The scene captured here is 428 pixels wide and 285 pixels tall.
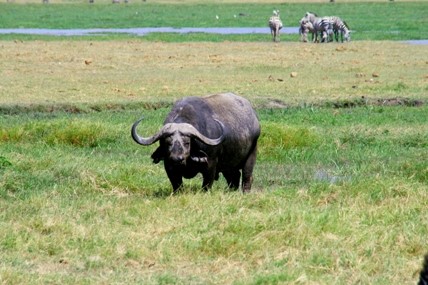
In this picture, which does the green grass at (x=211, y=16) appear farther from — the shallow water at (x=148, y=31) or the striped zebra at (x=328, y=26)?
the shallow water at (x=148, y=31)

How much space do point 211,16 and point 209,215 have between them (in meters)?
34.5

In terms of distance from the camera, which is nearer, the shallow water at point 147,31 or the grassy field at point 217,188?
the grassy field at point 217,188

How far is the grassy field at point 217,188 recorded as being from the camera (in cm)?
625

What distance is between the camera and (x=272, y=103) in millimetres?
14344

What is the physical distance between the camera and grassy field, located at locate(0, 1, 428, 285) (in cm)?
625

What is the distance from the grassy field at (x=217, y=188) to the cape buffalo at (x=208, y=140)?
8.6 inches

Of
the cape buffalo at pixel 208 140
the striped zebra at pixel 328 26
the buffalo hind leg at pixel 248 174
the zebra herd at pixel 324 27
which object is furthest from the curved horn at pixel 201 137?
the striped zebra at pixel 328 26

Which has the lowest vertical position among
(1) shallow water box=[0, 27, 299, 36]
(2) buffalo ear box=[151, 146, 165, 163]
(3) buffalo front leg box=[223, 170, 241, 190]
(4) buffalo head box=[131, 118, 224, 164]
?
(1) shallow water box=[0, 27, 299, 36]

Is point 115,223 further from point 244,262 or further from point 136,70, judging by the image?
point 136,70

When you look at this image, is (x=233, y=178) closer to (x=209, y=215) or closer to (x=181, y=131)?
(x=181, y=131)

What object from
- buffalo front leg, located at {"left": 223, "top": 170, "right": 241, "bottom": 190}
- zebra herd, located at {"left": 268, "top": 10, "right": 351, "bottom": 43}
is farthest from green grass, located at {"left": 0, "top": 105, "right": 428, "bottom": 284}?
zebra herd, located at {"left": 268, "top": 10, "right": 351, "bottom": 43}

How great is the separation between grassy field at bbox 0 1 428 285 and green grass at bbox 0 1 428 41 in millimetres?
11872

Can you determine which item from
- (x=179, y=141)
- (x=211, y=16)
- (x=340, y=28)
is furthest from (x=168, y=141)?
(x=211, y=16)

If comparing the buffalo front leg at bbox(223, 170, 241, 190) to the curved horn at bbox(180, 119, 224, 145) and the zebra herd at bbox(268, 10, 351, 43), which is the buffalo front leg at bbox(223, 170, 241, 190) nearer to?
the curved horn at bbox(180, 119, 224, 145)
